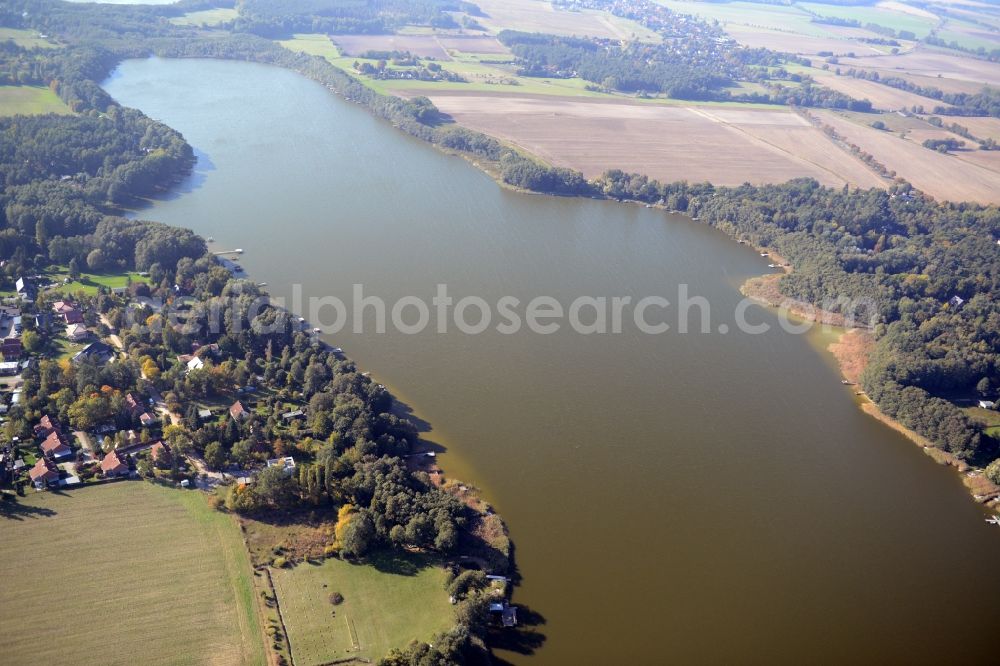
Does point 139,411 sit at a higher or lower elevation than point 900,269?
lower

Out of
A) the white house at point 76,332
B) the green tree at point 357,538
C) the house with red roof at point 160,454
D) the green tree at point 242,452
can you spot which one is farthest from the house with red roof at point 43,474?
the green tree at point 357,538

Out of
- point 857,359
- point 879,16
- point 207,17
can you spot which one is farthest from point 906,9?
point 857,359

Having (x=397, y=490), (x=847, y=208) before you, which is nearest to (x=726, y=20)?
(x=847, y=208)

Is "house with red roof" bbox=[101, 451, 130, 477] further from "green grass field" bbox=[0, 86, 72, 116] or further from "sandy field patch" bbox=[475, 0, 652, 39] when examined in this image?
"sandy field patch" bbox=[475, 0, 652, 39]

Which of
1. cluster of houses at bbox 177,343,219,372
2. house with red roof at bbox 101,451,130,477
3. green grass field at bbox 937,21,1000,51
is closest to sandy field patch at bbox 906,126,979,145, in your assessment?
green grass field at bbox 937,21,1000,51

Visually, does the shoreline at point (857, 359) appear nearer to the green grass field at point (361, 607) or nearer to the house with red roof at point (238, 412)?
the green grass field at point (361, 607)

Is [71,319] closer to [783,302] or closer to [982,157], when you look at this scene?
[783,302]
